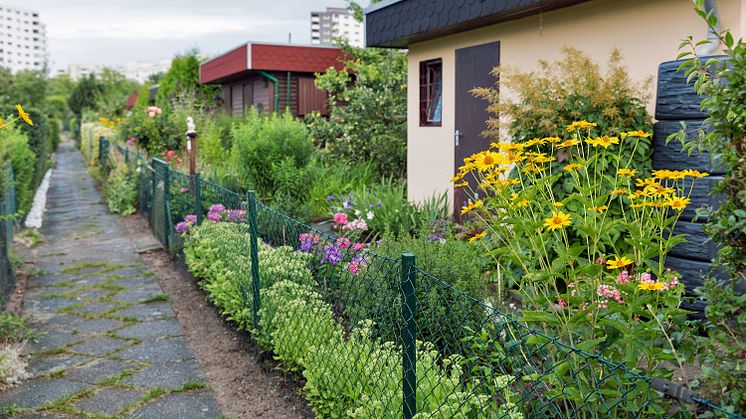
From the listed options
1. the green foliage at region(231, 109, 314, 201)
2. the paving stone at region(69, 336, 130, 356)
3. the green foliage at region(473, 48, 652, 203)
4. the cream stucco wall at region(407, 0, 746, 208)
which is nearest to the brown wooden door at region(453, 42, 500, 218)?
the cream stucco wall at region(407, 0, 746, 208)

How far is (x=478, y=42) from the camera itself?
747 cm

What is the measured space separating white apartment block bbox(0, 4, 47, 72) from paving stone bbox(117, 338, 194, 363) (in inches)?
6075

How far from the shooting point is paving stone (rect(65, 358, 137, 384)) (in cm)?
440

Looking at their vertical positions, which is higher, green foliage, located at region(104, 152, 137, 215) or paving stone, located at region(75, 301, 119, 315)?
green foliage, located at region(104, 152, 137, 215)

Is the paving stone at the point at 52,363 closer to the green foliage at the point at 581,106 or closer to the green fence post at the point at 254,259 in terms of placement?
the green fence post at the point at 254,259

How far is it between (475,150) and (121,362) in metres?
4.33

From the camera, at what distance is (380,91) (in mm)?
11938

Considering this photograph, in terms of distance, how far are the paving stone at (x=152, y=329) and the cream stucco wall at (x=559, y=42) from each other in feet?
12.3

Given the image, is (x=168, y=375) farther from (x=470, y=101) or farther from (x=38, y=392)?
(x=470, y=101)

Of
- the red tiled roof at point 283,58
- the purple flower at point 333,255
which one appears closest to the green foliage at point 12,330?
the purple flower at point 333,255

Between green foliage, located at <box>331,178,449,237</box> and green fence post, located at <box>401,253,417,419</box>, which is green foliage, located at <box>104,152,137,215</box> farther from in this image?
green fence post, located at <box>401,253,417,419</box>

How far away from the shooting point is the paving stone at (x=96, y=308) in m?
5.96

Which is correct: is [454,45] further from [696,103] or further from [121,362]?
[121,362]

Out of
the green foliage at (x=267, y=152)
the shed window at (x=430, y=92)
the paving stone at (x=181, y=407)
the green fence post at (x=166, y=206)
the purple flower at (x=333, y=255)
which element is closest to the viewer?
the paving stone at (x=181, y=407)
